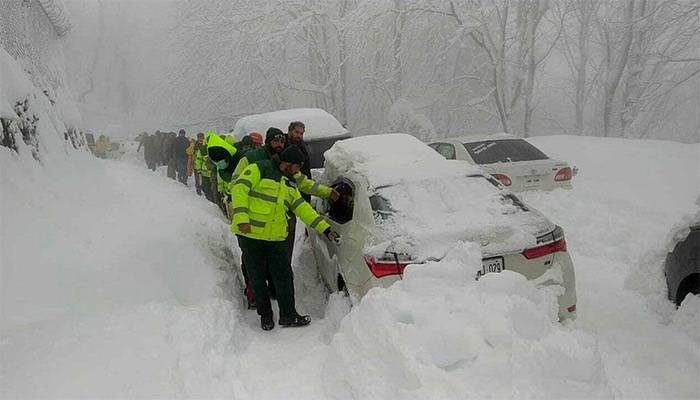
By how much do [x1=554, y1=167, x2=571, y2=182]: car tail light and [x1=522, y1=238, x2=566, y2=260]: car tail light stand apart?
515 cm

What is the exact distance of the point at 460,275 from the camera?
3.64 meters

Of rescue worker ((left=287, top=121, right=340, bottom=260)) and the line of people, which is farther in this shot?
the line of people

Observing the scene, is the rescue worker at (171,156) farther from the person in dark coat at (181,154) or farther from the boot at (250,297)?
the boot at (250,297)

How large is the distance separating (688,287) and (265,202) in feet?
11.8

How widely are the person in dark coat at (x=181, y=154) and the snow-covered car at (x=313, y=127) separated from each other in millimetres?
3701

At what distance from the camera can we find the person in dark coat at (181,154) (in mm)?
14430

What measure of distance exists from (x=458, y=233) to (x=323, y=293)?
2.27m

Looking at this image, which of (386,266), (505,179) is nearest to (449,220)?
(386,266)

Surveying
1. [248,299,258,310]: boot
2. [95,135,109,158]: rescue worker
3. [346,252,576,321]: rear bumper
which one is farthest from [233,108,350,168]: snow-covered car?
[95,135,109,158]: rescue worker

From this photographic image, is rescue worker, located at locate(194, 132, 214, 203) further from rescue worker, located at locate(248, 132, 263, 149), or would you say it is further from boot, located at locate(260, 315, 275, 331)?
boot, located at locate(260, 315, 275, 331)

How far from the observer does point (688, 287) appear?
4652 mm

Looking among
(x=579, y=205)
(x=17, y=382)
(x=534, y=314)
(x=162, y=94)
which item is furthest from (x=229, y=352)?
(x=162, y=94)

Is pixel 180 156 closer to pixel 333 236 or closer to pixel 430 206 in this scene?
pixel 333 236

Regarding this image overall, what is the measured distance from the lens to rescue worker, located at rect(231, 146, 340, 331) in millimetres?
4750
